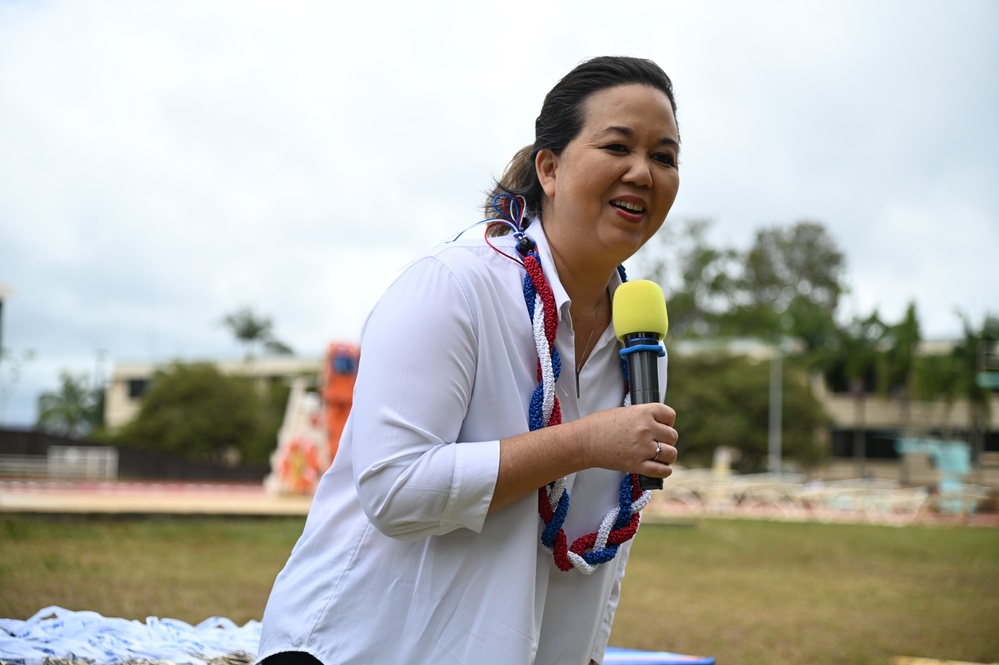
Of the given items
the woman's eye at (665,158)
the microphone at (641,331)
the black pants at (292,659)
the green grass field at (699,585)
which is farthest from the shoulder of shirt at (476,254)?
the green grass field at (699,585)

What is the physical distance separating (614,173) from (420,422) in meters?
0.63

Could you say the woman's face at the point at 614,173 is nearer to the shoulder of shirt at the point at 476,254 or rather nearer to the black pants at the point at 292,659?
the shoulder of shirt at the point at 476,254

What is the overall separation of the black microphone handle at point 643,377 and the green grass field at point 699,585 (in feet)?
14.8

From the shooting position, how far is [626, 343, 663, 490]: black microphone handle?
1.89 m

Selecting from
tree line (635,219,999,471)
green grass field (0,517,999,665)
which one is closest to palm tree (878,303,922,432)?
tree line (635,219,999,471)

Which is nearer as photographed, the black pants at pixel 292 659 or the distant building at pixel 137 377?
the black pants at pixel 292 659

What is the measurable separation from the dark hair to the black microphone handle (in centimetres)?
42

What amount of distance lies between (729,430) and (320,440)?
2293 cm

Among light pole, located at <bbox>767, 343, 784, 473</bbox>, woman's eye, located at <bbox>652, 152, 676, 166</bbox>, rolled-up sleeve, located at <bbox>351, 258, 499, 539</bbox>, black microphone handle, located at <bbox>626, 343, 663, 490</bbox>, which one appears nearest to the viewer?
rolled-up sleeve, located at <bbox>351, 258, 499, 539</bbox>

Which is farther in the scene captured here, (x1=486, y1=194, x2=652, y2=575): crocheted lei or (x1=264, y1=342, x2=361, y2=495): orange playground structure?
(x1=264, y1=342, x2=361, y2=495): orange playground structure

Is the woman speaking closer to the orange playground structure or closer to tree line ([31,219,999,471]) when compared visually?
the orange playground structure

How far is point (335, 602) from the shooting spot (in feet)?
5.87

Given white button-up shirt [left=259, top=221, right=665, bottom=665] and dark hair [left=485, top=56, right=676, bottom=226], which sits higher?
dark hair [left=485, top=56, right=676, bottom=226]

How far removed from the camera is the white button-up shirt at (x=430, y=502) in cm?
170
